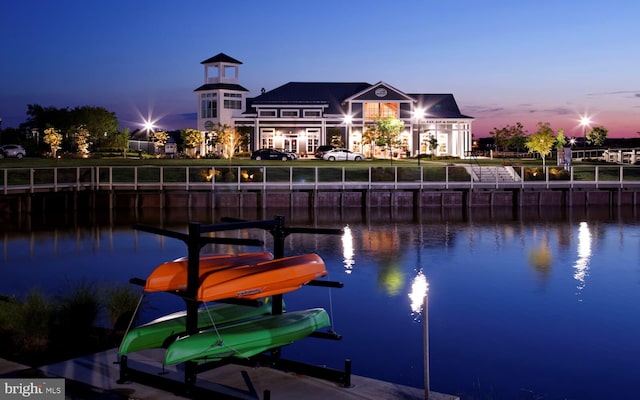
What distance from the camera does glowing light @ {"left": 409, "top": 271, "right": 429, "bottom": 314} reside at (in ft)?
63.3

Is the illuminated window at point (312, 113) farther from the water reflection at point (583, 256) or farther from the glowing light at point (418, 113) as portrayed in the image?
the water reflection at point (583, 256)

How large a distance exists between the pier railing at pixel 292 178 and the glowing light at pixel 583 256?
35.4 ft

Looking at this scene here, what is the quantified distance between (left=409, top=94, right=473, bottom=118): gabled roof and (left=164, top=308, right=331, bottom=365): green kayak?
67.3m

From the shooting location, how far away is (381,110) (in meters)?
76.3

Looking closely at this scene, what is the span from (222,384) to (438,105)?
235ft

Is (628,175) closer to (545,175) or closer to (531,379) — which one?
(545,175)

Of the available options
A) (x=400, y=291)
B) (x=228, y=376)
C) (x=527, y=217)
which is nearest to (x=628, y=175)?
(x=527, y=217)

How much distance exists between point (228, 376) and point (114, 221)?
112 feet

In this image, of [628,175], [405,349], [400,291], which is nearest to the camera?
[405,349]

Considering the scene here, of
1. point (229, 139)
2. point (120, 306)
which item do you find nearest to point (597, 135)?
point (229, 139)

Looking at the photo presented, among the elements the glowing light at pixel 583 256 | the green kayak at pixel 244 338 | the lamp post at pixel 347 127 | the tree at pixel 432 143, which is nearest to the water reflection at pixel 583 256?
the glowing light at pixel 583 256

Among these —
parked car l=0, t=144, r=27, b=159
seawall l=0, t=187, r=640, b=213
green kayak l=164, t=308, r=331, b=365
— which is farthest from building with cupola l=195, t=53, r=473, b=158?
green kayak l=164, t=308, r=331, b=365

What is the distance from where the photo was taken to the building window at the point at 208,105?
7831 cm

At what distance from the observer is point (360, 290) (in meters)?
21.9
